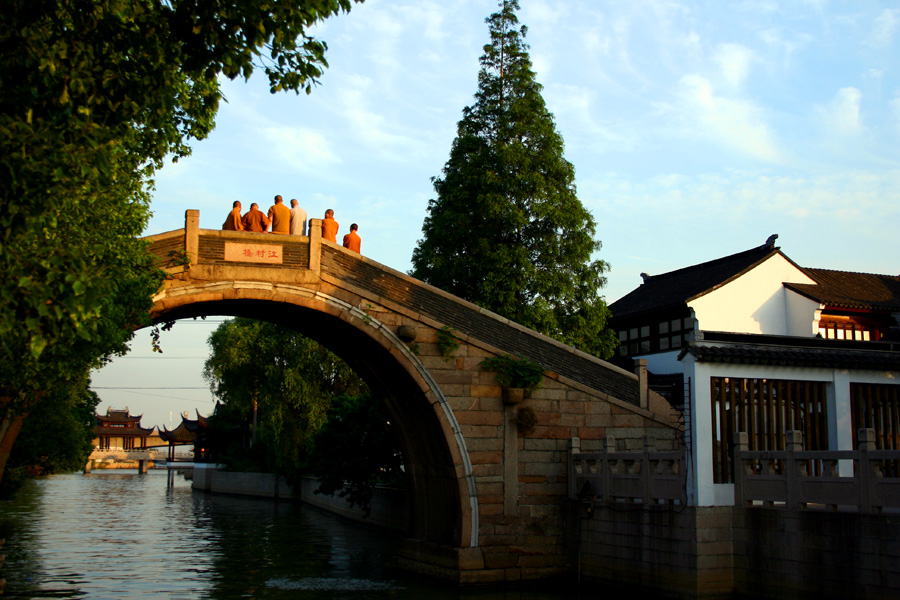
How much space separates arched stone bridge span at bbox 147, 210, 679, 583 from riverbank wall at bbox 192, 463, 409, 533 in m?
Result: 3.35

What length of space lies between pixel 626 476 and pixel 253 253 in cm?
713

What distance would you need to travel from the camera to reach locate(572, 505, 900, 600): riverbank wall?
10.6 m

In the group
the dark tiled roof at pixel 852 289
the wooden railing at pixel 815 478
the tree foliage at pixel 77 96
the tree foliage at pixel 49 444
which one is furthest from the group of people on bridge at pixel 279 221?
the dark tiled roof at pixel 852 289

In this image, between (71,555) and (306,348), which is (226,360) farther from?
(71,555)

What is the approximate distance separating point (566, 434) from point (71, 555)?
37.6ft

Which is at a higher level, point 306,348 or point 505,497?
point 306,348

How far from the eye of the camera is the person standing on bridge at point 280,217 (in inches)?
625

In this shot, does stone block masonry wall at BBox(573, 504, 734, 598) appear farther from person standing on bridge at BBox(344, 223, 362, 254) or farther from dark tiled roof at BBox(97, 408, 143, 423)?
dark tiled roof at BBox(97, 408, 143, 423)

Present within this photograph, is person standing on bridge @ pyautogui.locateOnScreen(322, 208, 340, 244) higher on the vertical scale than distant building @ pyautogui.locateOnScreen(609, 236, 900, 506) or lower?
higher

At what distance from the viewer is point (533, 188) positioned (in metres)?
22.5

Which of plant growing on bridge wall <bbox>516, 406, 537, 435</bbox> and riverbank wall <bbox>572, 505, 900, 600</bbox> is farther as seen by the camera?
plant growing on bridge wall <bbox>516, 406, 537, 435</bbox>

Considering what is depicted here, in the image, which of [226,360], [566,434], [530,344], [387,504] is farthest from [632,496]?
[226,360]

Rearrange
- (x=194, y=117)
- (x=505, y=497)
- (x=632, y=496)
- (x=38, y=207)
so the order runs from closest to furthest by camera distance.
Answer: (x=38, y=207)
(x=194, y=117)
(x=632, y=496)
(x=505, y=497)

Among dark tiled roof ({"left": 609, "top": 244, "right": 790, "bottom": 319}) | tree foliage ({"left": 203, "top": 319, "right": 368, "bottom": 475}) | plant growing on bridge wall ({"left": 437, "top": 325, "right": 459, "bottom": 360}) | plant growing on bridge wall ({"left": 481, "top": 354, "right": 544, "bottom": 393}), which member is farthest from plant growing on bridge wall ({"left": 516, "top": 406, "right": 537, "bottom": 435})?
tree foliage ({"left": 203, "top": 319, "right": 368, "bottom": 475})
